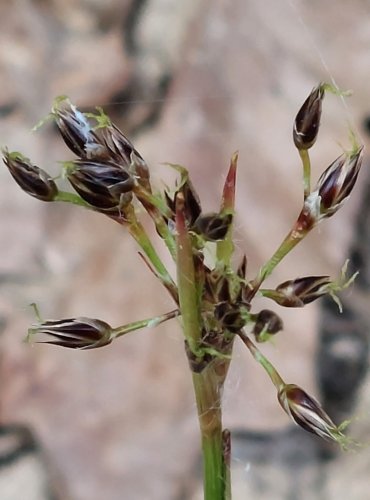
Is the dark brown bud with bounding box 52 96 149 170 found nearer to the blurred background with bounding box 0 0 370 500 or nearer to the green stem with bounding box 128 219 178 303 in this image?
the green stem with bounding box 128 219 178 303

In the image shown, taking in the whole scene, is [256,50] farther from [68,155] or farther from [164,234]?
[164,234]

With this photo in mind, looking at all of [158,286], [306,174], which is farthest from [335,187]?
[158,286]

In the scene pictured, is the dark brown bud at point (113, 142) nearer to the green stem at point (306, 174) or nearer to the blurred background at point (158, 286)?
the green stem at point (306, 174)

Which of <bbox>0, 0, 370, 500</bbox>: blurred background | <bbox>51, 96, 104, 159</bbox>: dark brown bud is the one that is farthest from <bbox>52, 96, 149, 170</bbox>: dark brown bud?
<bbox>0, 0, 370, 500</bbox>: blurred background

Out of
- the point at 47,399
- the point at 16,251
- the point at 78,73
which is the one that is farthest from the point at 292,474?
the point at 78,73

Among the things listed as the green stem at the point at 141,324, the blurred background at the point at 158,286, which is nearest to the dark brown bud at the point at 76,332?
the green stem at the point at 141,324

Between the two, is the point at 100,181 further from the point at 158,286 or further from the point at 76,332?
the point at 158,286

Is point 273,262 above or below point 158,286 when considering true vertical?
above
